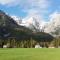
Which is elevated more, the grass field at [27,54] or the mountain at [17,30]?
the mountain at [17,30]

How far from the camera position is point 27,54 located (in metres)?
4.45

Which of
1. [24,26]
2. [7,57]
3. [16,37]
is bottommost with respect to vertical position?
[7,57]

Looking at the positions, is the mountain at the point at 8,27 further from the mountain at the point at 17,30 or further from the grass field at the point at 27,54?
the grass field at the point at 27,54

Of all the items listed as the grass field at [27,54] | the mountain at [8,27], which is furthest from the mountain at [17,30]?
the grass field at [27,54]

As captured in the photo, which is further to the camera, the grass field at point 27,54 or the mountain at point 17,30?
the mountain at point 17,30

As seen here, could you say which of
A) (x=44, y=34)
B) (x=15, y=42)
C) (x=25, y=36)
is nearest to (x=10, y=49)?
(x=15, y=42)

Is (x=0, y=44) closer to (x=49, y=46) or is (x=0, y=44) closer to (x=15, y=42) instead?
(x=15, y=42)

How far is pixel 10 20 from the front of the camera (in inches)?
203

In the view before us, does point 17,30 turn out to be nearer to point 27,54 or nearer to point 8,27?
point 8,27

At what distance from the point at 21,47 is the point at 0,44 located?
650 millimetres

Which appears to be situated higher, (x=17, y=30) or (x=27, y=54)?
(x=17, y=30)

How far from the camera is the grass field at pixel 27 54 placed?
409 centimetres

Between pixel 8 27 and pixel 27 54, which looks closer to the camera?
pixel 27 54

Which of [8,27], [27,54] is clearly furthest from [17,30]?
[27,54]
